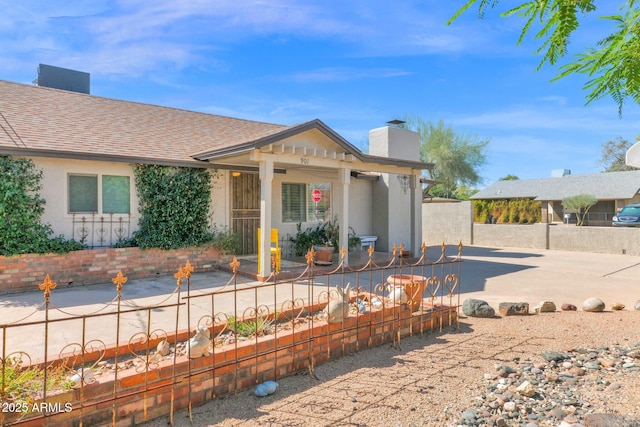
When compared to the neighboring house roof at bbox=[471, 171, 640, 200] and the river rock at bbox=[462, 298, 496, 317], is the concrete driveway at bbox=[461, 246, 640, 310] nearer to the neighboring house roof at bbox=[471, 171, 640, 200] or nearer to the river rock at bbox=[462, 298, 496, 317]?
the river rock at bbox=[462, 298, 496, 317]

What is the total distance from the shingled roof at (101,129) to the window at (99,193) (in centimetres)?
72

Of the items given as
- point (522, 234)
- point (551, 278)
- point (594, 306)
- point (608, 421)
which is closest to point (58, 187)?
point (608, 421)

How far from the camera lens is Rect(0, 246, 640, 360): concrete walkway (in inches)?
189

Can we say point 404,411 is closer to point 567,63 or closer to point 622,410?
point 622,410

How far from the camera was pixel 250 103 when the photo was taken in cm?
2078

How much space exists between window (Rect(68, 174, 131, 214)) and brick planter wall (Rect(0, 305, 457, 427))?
6745 mm

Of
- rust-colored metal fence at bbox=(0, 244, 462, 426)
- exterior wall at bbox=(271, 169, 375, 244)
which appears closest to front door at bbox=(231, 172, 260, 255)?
exterior wall at bbox=(271, 169, 375, 244)

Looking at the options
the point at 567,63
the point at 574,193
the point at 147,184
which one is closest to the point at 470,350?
the point at 567,63

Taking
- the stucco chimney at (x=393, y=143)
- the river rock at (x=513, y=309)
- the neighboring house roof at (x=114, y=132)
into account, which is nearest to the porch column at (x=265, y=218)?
the neighboring house roof at (x=114, y=132)

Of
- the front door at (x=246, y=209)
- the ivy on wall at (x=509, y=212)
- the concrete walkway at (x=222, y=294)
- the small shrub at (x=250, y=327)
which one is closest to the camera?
the small shrub at (x=250, y=327)

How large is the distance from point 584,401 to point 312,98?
20199 mm

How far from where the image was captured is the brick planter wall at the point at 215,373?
9.57 feet

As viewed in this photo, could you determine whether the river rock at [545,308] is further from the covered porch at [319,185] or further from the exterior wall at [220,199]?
the exterior wall at [220,199]

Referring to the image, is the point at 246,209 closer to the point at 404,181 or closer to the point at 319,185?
the point at 319,185
